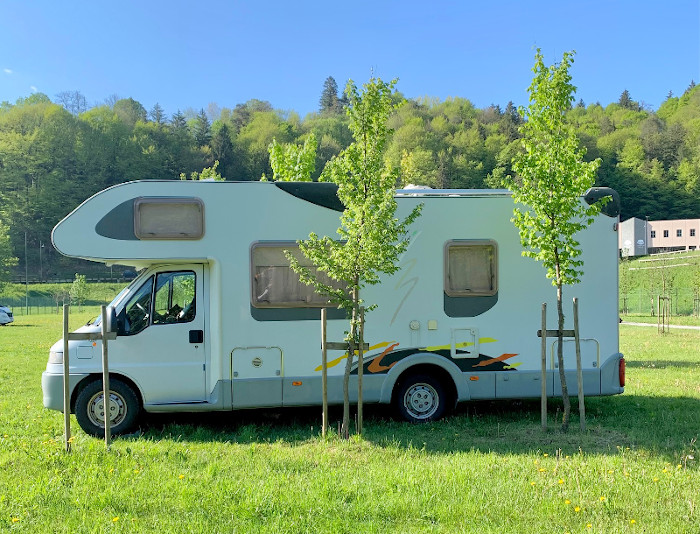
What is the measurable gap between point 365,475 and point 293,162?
9.45 meters

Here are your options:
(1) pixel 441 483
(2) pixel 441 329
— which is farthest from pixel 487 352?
(1) pixel 441 483

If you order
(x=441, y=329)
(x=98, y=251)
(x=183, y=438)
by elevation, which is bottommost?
(x=183, y=438)

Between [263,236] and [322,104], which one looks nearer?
[263,236]

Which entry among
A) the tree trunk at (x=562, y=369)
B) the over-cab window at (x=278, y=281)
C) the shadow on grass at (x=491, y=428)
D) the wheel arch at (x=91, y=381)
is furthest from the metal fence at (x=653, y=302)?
the wheel arch at (x=91, y=381)

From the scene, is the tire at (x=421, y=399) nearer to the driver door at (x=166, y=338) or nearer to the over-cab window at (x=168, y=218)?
the driver door at (x=166, y=338)

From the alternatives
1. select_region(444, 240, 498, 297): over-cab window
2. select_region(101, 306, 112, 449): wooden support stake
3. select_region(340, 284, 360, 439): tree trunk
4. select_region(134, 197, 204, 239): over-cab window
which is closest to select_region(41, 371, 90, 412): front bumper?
select_region(101, 306, 112, 449): wooden support stake

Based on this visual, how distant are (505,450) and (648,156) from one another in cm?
9599

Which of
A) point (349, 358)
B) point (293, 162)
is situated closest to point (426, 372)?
point (349, 358)

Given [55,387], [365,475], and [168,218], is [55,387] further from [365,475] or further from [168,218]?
[365,475]

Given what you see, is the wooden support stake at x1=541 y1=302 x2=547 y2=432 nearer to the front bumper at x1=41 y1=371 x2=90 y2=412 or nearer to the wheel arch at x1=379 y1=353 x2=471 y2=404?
the wheel arch at x1=379 y1=353 x2=471 y2=404

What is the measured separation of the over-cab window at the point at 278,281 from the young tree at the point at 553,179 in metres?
2.70

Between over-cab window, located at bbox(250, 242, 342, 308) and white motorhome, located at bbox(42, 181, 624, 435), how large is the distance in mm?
18

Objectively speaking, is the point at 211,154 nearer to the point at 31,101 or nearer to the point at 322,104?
the point at 31,101

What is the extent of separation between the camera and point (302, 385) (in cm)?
782
